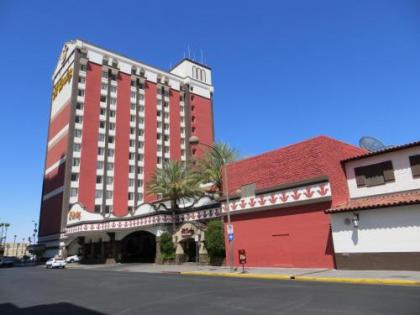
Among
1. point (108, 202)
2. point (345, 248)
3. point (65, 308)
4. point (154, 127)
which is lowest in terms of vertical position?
point (65, 308)

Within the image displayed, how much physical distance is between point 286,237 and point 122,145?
185ft

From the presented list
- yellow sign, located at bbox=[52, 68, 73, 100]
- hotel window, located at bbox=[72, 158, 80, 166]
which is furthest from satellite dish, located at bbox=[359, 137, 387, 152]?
yellow sign, located at bbox=[52, 68, 73, 100]

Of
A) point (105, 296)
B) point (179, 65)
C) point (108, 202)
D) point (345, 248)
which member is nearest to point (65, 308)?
point (105, 296)

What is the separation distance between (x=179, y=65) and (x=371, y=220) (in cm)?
8254

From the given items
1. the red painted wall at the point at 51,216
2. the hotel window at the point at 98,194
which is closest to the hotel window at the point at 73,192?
the red painted wall at the point at 51,216

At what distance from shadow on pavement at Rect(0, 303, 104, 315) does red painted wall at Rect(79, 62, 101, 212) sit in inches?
2215

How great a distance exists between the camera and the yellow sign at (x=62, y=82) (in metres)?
74.4

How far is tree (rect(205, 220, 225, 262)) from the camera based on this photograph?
2978cm

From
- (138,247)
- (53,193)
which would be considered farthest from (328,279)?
(53,193)

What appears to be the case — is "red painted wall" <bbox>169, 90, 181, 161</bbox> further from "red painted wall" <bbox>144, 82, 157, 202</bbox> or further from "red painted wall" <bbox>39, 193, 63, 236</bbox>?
"red painted wall" <bbox>39, 193, 63, 236</bbox>

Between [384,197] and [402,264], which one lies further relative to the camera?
[384,197]

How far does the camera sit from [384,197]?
21.6 m

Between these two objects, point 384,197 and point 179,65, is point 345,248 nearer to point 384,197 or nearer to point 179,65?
point 384,197

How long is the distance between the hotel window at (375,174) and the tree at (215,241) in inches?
468
